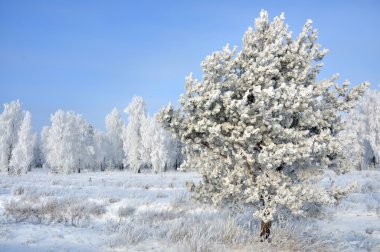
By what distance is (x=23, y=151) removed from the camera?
49.7m

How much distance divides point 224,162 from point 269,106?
146cm

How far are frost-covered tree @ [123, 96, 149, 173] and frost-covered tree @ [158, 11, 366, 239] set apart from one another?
1981 inches

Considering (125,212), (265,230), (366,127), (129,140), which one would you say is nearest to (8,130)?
(129,140)

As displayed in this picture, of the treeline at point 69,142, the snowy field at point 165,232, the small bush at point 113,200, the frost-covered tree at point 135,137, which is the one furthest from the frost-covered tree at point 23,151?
the snowy field at point 165,232

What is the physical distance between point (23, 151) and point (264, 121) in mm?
50186

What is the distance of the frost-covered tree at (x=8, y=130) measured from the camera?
52719 millimetres

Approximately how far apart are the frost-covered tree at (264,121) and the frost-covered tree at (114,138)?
6577 centimetres

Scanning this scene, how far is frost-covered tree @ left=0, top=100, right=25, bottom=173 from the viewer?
52719 mm

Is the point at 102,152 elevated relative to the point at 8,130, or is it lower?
→ lower

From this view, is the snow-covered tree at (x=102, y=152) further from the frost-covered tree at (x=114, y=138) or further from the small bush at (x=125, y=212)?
the small bush at (x=125, y=212)

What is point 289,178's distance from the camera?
6.91 metres

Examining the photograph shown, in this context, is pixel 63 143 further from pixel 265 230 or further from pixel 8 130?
pixel 265 230

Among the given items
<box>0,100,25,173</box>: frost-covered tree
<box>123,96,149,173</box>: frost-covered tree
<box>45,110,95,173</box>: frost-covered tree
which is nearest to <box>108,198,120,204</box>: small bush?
<box>45,110,95,173</box>: frost-covered tree

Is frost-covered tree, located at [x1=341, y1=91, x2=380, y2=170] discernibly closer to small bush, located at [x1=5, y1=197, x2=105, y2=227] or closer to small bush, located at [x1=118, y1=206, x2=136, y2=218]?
small bush, located at [x1=118, y1=206, x2=136, y2=218]
